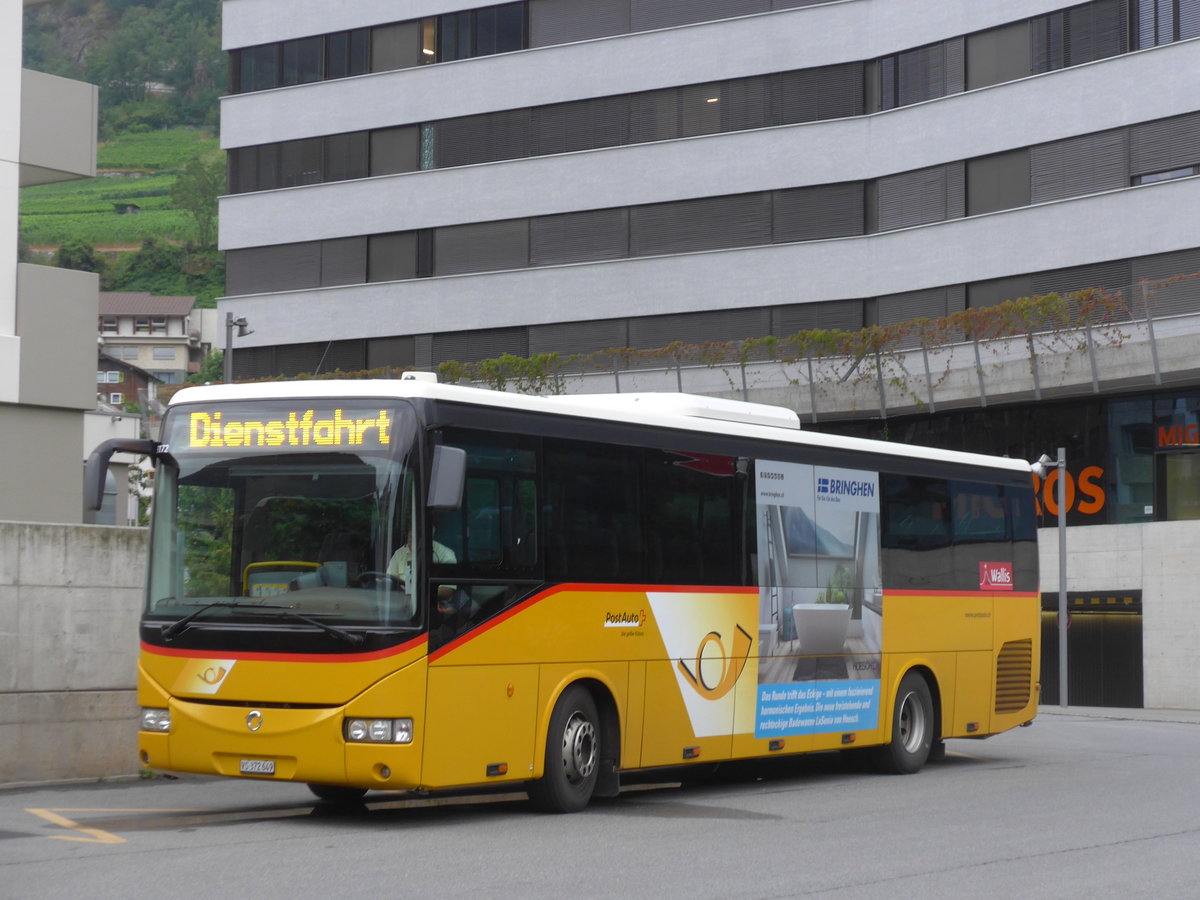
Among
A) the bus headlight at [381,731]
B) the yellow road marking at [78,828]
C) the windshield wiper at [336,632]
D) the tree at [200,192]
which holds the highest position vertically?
the tree at [200,192]

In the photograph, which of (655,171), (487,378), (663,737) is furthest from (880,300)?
(663,737)

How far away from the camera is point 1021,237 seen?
39.6 m

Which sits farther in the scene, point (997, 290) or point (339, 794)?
point (997, 290)

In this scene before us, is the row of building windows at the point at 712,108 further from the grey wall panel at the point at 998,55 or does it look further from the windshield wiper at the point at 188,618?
the windshield wiper at the point at 188,618

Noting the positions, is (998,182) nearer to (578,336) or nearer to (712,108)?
(712,108)

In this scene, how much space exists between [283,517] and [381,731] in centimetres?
158

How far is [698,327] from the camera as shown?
1725 inches

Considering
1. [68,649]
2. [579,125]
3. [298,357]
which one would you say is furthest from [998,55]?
[68,649]

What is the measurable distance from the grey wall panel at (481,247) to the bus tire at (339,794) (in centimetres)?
3284

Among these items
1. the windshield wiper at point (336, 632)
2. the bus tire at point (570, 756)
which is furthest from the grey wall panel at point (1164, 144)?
the windshield wiper at point (336, 632)

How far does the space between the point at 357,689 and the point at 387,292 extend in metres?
36.8

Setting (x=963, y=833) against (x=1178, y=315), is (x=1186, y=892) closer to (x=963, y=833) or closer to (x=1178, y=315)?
(x=963, y=833)

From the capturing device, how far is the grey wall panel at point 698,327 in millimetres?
43250

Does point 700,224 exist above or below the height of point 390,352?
above
